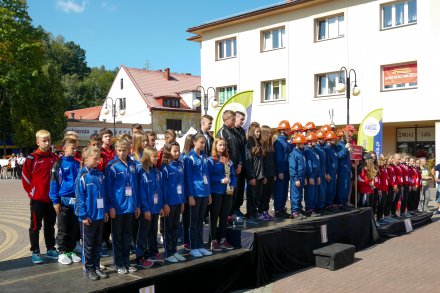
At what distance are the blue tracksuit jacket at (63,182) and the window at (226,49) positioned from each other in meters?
23.0

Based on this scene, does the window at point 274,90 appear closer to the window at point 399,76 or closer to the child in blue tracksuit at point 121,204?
the window at point 399,76

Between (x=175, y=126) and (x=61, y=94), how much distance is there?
11.3 metres

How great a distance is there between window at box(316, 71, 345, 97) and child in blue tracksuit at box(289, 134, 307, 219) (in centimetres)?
1545

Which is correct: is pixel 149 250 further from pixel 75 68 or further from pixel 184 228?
pixel 75 68

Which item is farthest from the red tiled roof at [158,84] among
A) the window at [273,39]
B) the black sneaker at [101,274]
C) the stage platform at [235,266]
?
the black sneaker at [101,274]

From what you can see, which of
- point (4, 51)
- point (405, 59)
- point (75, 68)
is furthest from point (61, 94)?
point (75, 68)

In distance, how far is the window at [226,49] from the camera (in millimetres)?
28250

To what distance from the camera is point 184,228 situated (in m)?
7.09

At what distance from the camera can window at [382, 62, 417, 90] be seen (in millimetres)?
20969

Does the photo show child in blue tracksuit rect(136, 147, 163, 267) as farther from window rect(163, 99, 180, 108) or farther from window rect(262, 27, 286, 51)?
window rect(163, 99, 180, 108)

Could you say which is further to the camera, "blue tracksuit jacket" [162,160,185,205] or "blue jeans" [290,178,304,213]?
"blue jeans" [290,178,304,213]

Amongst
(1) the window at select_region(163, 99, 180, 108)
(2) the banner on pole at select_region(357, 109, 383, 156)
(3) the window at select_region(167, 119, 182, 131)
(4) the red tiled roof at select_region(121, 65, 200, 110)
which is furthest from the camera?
(4) the red tiled roof at select_region(121, 65, 200, 110)

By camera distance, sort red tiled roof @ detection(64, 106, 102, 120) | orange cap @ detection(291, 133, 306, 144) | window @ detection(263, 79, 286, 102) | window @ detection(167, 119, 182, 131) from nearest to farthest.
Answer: orange cap @ detection(291, 133, 306, 144)
window @ detection(263, 79, 286, 102)
window @ detection(167, 119, 182, 131)
red tiled roof @ detection(64, 106, 102, 120)

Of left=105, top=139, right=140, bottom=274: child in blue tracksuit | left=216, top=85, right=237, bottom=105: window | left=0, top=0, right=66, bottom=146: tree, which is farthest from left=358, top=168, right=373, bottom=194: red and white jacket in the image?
left=0, top=0, right=66, bottom=146: tree
